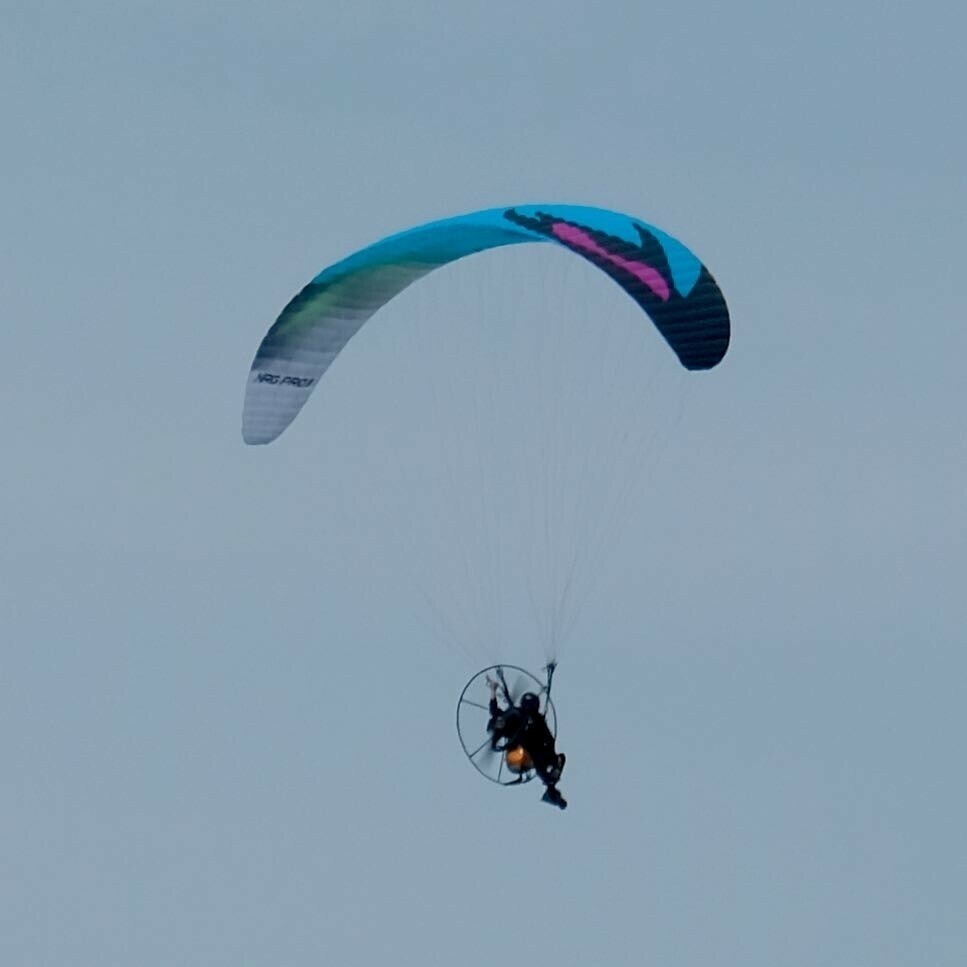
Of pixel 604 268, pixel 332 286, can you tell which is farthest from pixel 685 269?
pixel 332 286

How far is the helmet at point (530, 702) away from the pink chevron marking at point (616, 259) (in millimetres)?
5327

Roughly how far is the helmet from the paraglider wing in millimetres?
4709

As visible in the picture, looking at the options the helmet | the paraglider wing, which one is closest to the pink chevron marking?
the paraglider wing

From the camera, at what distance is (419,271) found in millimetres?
53688

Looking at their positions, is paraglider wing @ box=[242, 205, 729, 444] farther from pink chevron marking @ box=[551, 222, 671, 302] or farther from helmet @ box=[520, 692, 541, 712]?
helmet @ box=[520, 692, 541, 712]

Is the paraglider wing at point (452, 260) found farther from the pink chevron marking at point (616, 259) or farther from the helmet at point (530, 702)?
the helmet at point (530, 702)

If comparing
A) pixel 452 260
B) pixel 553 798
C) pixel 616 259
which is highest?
pixel 452 260

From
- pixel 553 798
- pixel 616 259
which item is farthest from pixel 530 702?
pixel 616 259

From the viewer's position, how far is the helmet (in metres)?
52.3

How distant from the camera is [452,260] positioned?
5294 cm

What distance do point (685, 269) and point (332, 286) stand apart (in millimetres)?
4998

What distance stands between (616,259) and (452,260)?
8.42 feet

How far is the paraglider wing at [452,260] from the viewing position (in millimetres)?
51344

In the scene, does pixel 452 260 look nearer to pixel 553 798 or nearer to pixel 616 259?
pixel 616 259
